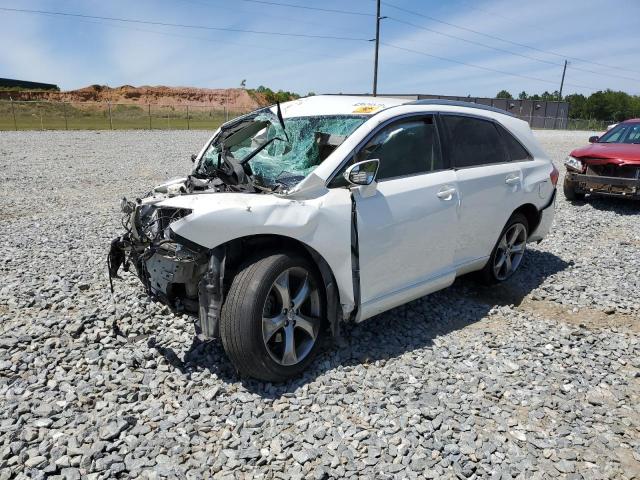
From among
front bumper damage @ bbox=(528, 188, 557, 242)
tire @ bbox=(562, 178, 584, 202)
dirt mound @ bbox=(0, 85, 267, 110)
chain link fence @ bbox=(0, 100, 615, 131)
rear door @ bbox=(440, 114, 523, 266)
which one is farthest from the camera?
dirt mound @ bbox=(0, 85, 267, 110)

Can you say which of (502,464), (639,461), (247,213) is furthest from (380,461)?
(247,213)

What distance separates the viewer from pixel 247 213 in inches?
117

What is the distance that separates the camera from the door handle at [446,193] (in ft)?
12.6

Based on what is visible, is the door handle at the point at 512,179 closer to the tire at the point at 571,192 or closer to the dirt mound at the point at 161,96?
the tire at the point at 571,192

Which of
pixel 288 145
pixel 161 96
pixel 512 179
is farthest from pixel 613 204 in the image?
pixel 161 96

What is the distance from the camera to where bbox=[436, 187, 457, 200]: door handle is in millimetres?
3854

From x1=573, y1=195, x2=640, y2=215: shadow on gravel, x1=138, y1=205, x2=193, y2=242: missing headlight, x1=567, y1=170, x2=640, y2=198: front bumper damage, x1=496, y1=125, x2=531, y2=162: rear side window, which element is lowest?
x1=573, y1=195, x2=640, y2=215: shadow on gravel

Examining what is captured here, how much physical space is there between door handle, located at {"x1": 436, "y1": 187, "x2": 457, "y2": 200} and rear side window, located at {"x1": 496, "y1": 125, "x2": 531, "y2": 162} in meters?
1.21

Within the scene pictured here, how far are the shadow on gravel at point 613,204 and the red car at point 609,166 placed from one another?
289 millimetres

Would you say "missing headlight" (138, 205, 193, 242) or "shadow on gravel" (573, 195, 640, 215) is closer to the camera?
"missing headlight" (138, 205, 193, 242)

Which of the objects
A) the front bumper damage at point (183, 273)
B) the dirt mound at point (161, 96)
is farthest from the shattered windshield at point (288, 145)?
the dirt mound at point (161, 96)

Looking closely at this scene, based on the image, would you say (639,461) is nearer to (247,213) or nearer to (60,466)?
(247,213)

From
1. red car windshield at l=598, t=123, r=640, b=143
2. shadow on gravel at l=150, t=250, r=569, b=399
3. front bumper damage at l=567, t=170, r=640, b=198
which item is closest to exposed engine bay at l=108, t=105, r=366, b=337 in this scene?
shadow on gravel at l=150, t=250, r=569, b=399

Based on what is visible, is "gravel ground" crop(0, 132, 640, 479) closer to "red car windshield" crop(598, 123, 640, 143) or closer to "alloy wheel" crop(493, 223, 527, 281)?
"alloy wheel" crop(493, 223, 527, 281)
